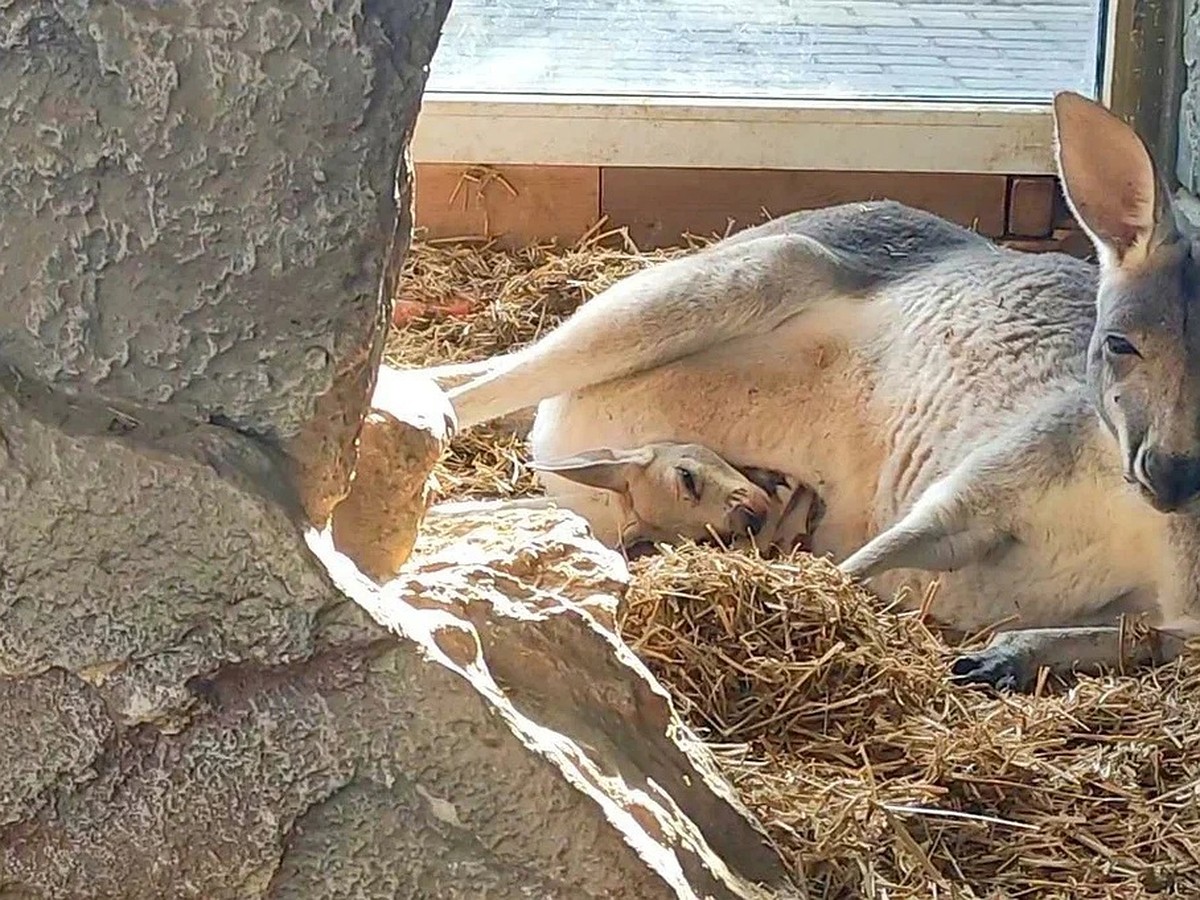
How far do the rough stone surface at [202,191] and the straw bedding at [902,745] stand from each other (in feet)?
3.46

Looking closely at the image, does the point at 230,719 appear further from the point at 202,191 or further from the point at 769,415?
the point at 769,415

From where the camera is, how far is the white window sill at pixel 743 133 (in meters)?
5.26

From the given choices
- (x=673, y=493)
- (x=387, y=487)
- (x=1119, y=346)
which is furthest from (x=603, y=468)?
(x=387, y=487)

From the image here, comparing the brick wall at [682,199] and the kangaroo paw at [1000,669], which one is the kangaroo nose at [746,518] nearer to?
the kangaroo paw at [1000,669]

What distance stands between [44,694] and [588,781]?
604 mm

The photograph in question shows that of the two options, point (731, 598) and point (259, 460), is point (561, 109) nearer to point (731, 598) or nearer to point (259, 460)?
point (731, 598)

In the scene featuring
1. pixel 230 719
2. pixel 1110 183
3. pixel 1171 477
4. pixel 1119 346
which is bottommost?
pixel 1171 477

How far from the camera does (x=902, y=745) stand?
9.53 feet

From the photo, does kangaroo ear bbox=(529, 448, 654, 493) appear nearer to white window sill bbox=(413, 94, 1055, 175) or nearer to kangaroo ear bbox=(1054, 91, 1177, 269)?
kangaroo ear bbox=(1054, 91, 1177, 269)

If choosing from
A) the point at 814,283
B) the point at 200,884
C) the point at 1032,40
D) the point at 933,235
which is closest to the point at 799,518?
the point at 814,283

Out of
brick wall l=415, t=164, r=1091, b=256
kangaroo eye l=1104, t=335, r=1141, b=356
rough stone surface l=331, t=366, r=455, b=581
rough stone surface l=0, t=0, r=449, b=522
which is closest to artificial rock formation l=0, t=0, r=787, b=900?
rough stone surface l=0, t=0, r=449, b=522

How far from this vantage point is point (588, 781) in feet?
6.64

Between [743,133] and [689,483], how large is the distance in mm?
1697

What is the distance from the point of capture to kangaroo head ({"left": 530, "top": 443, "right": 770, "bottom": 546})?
3936 mm
